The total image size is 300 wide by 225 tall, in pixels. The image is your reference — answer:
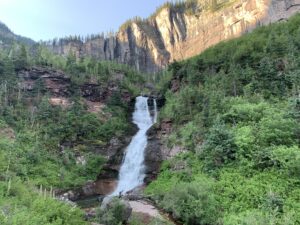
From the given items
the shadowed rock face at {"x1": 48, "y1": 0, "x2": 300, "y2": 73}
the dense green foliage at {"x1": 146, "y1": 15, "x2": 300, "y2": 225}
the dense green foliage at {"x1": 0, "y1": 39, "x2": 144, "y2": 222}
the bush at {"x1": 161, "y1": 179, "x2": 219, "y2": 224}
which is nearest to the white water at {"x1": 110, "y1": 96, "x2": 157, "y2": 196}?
the dense green foliage at {"x1": 0, "y1": 39, "x2": 144, "y2": 222}

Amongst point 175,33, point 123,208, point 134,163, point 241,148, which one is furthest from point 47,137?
point 175,33

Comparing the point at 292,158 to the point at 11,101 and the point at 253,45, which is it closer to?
the point at 253,45

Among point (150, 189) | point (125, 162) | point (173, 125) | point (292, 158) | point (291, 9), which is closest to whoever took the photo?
point (292, 158)

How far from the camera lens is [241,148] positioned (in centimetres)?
3180

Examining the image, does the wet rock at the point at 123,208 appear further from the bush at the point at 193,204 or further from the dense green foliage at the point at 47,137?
the bush at the point at 193,204

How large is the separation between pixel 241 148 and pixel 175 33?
4793 inches

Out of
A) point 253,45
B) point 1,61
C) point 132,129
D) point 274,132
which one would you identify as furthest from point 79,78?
point 274,132

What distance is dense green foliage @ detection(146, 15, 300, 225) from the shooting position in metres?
26.3

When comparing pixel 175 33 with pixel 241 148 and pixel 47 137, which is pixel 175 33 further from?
pixel 241 148

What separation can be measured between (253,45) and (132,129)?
26939 mm

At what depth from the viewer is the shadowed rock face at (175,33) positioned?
350 ft

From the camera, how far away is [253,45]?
6209 cm

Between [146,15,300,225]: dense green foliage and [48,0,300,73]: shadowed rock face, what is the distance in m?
53.2

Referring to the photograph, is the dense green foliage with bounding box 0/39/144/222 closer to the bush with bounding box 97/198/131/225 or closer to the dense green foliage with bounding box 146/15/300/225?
the bush with bounding box 97/198/131/225
